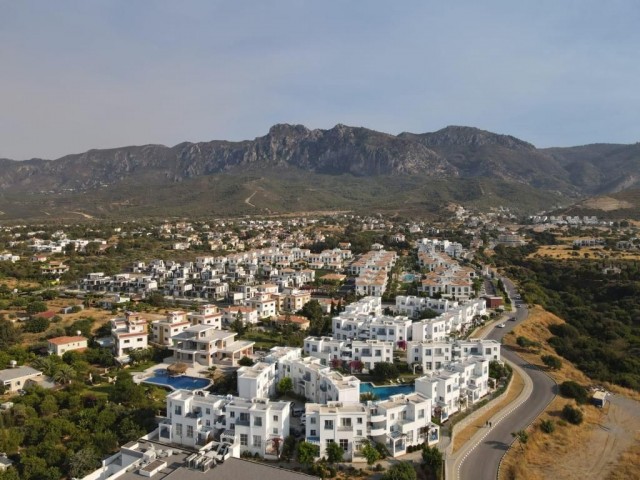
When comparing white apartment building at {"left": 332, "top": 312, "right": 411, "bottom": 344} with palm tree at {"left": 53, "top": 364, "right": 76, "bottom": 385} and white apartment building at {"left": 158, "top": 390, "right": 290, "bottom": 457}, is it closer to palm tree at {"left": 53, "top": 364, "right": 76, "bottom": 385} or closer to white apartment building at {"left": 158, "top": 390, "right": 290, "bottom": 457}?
white apartment building at {"left": 158, "top": 390, "right": 290, "bottom": 457}

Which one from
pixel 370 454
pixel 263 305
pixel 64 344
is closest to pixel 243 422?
pixel 370 454

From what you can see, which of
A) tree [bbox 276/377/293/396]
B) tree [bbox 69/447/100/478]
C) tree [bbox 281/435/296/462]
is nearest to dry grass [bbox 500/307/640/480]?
tree [bbox 281/435/296/462]

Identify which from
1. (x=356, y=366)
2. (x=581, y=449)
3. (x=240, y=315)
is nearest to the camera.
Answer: (x=581, y=449)

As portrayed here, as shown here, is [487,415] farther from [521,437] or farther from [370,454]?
[370,454]

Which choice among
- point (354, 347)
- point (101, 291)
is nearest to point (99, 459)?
point (354, 347)

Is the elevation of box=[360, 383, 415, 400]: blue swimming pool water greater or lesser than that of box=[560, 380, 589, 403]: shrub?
greater

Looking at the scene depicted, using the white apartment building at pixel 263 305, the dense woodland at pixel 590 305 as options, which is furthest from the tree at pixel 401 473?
the white apartment building at pixel 263 305

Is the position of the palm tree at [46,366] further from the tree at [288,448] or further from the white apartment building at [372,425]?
→ the white apartment building at [372,425]
